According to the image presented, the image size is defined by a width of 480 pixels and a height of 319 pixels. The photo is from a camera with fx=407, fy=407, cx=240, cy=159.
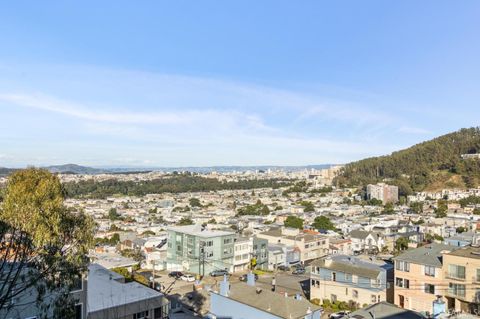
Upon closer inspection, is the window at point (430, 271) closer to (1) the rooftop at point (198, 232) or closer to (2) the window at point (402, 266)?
(2) the window at point (402, 266)

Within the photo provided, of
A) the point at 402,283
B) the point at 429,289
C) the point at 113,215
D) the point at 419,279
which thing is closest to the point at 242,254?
the point at 402,283

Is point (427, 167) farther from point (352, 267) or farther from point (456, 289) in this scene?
point (456, 289)

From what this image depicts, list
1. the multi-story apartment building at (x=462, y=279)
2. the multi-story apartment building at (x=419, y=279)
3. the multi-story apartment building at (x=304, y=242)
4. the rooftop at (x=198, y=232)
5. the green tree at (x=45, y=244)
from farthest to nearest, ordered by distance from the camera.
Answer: the multi-story apartment building at (x=304, y=242), the rooftop at (x=198, y=232), the multi-story apartment building at (x=419, y=279), the multi-story apartment building at (x=462, y=279), the green tree at (x=45, y=244)

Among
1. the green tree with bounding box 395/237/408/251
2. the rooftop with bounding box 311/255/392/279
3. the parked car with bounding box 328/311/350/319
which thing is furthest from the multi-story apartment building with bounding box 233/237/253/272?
the parked car with bounding box 328/311/350/319

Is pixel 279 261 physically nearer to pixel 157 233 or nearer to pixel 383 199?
pixel 157 233

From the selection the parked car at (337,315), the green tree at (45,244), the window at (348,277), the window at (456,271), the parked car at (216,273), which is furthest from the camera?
the parked car at (216,273)

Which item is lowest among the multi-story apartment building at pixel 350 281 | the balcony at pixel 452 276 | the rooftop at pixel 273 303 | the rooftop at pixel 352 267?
the multi-story apartment building at pixel 350 281

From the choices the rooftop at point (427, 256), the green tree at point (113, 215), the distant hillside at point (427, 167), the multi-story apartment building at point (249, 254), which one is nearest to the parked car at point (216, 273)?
the multi-story apartment building at point (249, 254)
